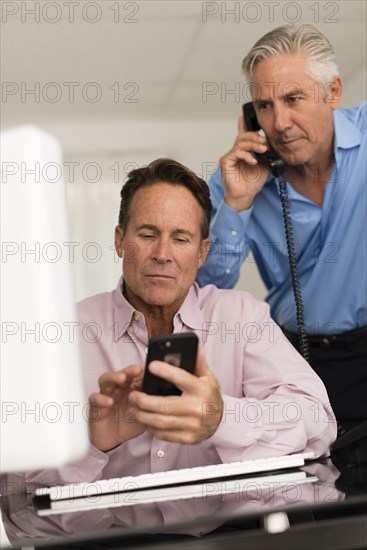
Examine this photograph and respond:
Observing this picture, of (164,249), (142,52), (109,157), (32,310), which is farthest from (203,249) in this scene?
(109,157)

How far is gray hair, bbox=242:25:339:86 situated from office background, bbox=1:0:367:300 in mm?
562

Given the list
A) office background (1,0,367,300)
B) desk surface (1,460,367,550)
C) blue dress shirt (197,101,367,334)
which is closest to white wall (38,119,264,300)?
office background (1,0,367,300)

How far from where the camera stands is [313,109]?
160 cm

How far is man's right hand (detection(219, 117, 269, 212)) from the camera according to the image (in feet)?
4.94

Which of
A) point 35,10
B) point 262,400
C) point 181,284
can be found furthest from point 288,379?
point 35,10

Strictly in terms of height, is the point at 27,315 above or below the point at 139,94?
below

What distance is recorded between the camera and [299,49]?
5.17ft

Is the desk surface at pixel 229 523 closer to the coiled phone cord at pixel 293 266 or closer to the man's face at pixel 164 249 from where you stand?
the man's face at pixel 164 249

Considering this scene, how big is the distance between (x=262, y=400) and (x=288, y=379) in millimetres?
74

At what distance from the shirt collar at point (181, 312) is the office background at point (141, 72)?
725 mm

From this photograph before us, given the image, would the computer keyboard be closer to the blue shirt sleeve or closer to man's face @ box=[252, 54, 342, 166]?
the blue shirt sleeve

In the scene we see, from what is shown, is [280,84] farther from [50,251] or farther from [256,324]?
[50,251]

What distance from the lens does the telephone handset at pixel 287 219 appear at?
153 centimetres

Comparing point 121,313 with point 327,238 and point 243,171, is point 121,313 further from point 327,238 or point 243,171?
point 327,238
